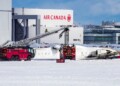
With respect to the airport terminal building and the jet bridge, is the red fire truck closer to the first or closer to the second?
the jet bridge

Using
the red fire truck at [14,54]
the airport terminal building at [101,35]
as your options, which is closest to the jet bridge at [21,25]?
the airport terminal building at [101,35]

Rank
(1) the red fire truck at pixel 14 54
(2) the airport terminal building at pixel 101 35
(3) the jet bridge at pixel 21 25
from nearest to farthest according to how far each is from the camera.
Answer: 1. (1) the red fire truck at pixel 14 54
2. (3) the jet bridge at pixel 21 25
3. (2) the airport terminal building at pixel 101 35

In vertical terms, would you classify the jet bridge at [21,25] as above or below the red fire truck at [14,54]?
above

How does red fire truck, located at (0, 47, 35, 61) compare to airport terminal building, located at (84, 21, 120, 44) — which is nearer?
red fire truck, located at (0, 47, 35, 61)

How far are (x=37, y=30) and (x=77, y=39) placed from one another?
1086 centimetres

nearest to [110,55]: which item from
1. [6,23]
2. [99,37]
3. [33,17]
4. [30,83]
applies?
[6,23]

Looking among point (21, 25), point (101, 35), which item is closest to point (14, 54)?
point (21, 25)

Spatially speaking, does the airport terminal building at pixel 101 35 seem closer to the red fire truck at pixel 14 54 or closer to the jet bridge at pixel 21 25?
the jet bridge at pixel 21 25

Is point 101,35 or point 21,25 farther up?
point 21,25

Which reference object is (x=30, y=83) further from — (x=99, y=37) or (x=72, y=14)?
(x=99, y=37)

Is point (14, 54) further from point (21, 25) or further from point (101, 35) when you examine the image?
point (101, 35)

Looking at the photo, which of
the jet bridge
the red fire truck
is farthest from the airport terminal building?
Result: the red fire truck

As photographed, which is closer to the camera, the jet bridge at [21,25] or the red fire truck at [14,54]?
the red fire truck at [14,54]

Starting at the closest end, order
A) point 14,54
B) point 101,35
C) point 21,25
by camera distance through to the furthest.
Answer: point 14,54
point 21,25
point 101,35
